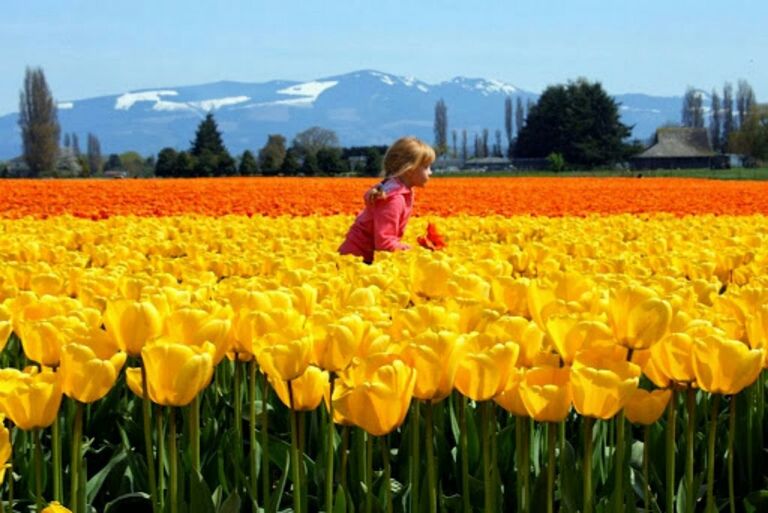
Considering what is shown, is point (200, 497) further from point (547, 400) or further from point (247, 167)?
point (247, 167)

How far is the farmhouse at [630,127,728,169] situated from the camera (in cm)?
8248

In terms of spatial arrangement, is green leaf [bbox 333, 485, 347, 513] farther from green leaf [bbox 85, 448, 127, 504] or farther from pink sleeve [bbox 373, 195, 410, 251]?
pink sleeve [bbox 373, 195, 410, 251]

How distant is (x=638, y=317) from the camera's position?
6.53ft

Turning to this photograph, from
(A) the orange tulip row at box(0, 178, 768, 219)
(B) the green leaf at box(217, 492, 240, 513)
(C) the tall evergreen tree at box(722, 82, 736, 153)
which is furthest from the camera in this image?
(C) the tall evergreen tree at box(722, 82, 736, 153)

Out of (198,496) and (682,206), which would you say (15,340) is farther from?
(682,206)

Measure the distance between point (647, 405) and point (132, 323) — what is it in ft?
3.12

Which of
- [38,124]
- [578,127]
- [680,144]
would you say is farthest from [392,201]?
[680,144]

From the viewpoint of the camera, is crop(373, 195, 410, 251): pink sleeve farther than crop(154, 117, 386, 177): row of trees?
No

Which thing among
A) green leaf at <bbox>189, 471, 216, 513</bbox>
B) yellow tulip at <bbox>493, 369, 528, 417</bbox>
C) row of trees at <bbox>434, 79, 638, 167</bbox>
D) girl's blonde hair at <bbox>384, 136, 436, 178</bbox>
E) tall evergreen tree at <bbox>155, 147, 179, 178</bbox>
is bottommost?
green leaf at <bbox>189, 471, 216, 513</bbox>

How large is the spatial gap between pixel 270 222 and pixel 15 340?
21.9ft

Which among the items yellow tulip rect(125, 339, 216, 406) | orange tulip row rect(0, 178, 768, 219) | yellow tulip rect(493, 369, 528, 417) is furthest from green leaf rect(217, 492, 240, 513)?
orange tulip row rect(0, 178, 768, 219)

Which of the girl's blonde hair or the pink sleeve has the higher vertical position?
the girl's blonde hair

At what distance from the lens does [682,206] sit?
1600 cm

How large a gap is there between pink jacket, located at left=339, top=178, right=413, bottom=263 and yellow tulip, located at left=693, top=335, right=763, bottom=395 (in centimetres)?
506
